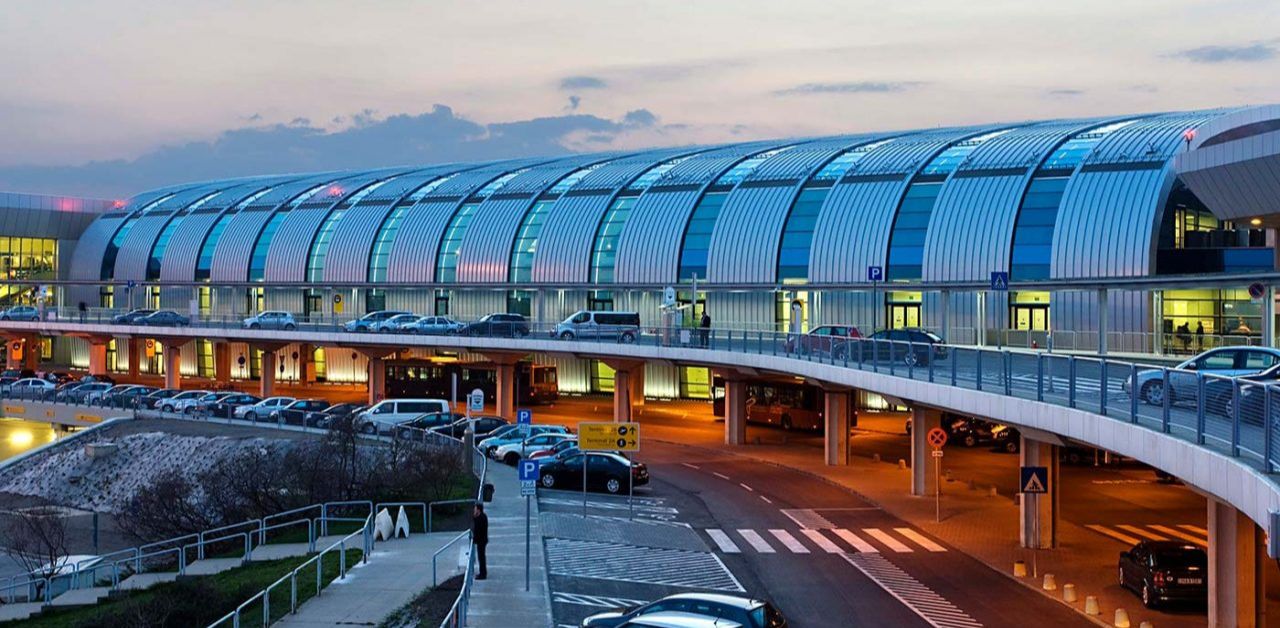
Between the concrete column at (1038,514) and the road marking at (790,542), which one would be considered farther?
the concrete column at (1038,514)

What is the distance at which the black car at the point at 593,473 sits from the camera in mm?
42969

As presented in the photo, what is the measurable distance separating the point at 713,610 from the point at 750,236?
51569mm

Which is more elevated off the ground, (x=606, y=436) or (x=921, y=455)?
(x=606, y=436)

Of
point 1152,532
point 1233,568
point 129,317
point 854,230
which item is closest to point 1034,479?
point 1233,568

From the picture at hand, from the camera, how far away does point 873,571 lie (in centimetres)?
3161

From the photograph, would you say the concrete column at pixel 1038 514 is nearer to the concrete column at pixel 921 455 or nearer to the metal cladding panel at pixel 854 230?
the concrete column at pixel 921 455

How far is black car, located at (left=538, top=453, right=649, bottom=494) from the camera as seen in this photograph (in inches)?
1692

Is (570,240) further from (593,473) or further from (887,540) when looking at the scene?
(887,540)

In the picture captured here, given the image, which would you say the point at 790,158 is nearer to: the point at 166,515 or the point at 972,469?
the point at 972,469

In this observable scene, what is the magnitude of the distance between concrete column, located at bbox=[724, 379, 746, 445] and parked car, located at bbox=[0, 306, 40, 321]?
187 ft

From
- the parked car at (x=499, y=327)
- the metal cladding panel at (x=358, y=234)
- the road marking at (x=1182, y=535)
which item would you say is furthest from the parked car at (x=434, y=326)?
the road marking at (x=1182, y=535)

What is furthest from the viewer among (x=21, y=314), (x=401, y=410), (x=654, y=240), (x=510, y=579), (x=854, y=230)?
(x=21, y=314)

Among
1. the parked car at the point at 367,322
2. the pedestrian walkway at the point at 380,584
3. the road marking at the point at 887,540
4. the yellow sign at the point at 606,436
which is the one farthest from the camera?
the parked car at the point at 367,322

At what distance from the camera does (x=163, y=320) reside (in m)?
83.6
